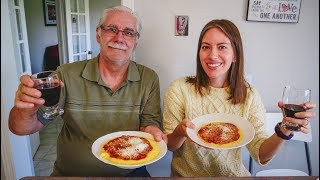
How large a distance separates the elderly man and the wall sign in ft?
2.76

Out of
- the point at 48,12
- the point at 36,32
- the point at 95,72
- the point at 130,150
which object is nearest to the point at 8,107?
the point at 95,72

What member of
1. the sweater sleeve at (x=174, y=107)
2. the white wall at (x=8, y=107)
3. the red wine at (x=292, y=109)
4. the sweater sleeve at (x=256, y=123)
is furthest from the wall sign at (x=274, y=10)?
the white wall at (x=8, y=107)

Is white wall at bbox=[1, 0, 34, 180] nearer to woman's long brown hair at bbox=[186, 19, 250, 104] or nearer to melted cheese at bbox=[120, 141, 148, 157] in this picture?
melted cheese at bbox=[120, 141, 148, 157]

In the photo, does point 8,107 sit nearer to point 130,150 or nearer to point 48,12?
point 130,150

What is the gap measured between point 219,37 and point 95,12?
451 centimetres

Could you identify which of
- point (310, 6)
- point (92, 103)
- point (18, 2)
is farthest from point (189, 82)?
point (18, 2)

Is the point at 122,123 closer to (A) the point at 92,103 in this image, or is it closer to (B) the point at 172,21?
(A) the point at 92,103

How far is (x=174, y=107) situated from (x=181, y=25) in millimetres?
655

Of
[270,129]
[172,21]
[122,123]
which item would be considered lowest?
[270,129]

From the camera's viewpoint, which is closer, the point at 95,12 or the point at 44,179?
the point at 44,179

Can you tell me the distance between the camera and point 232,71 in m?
1.43

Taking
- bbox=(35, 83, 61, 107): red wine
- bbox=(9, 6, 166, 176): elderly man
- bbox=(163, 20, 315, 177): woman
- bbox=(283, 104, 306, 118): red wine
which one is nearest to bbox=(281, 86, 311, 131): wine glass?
bbox=(283, 104, 306, 118): red wine

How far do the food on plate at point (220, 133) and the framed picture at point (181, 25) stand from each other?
2.59 ft

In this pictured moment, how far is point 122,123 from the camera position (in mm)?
1471
